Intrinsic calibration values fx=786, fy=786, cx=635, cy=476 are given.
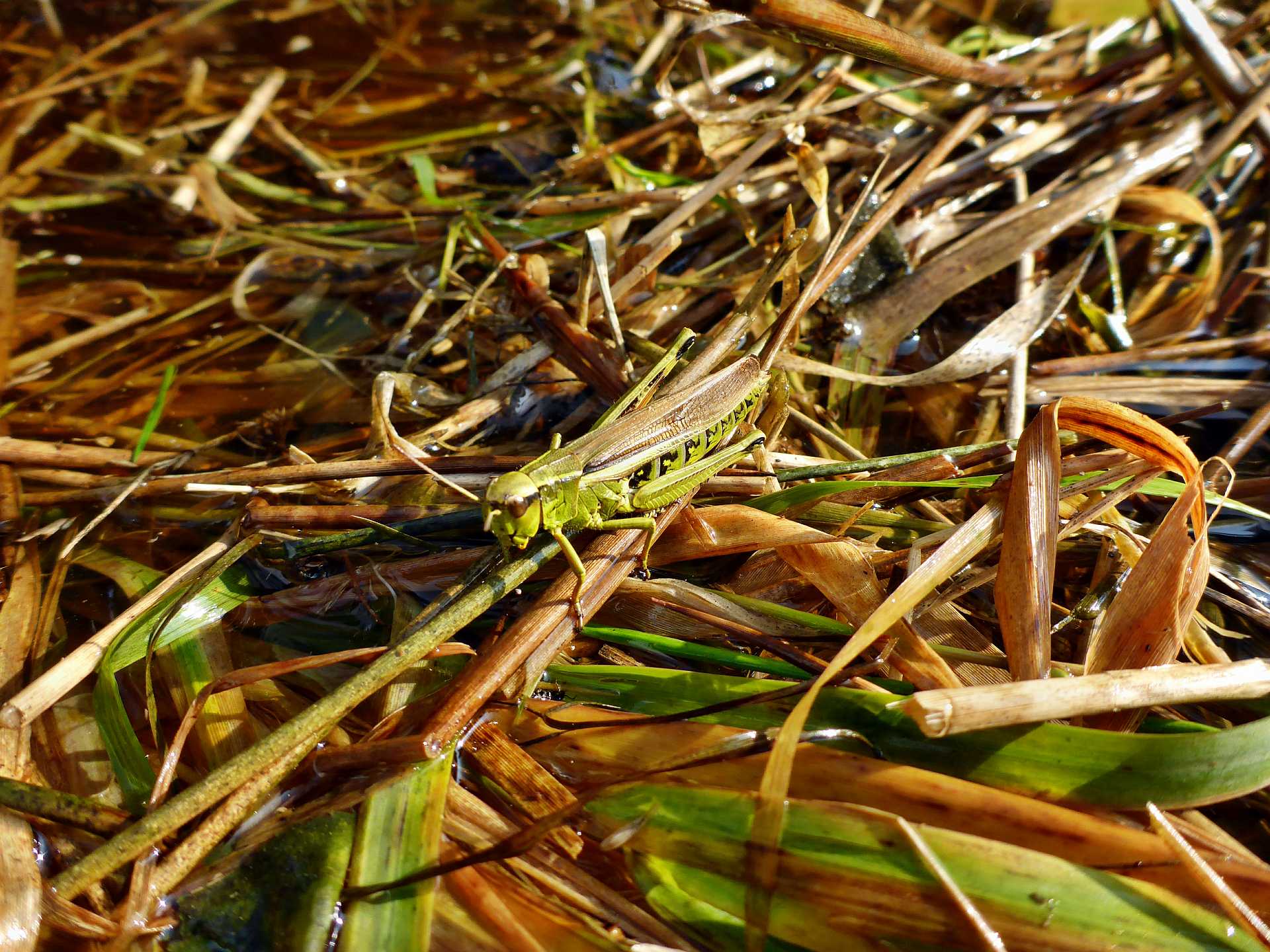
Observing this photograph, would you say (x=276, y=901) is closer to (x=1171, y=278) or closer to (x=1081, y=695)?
(x=1081, y=695)

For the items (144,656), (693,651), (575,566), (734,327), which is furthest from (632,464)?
(144,656)

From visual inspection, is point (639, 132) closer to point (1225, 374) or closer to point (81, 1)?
point (1225, 374)

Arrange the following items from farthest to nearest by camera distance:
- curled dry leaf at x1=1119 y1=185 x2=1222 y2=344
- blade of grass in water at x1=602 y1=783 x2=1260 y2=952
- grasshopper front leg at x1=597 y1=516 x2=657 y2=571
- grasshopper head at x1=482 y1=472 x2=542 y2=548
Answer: curled dry leaf at x1=1119 y1=185 x2=1222 y2=344
grasshopper front leg at x1=597 y1=516 x2=657 y2=571
grasshopper head at x1=482 y1=472 x2=542 y2=548
blade of grass in water at x1=602 y1=783 x2=1260 y2=952

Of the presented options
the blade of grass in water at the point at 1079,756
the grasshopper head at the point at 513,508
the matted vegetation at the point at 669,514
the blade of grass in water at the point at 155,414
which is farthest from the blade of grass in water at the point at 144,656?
the blade of grass in water at the point at 1079,756

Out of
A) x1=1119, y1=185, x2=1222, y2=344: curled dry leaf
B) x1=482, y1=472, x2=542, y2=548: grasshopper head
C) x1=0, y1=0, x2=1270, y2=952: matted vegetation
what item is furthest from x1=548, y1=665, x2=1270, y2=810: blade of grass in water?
x1=1119, y1=185, x2=1222, y2=344: curled dry leaf

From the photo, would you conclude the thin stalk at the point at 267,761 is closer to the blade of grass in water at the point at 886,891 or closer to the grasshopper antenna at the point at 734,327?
the blade of grass in water at the point at 886,891

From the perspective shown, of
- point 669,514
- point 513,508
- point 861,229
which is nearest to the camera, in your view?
point 513,508

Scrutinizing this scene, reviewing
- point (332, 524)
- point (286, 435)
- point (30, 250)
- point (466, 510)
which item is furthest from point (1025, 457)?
point (30, 250)

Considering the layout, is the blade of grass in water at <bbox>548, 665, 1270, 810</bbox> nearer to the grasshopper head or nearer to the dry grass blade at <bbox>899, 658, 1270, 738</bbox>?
the dry grass blade at <bbox>899, 658, 1270, 738</bbox>
